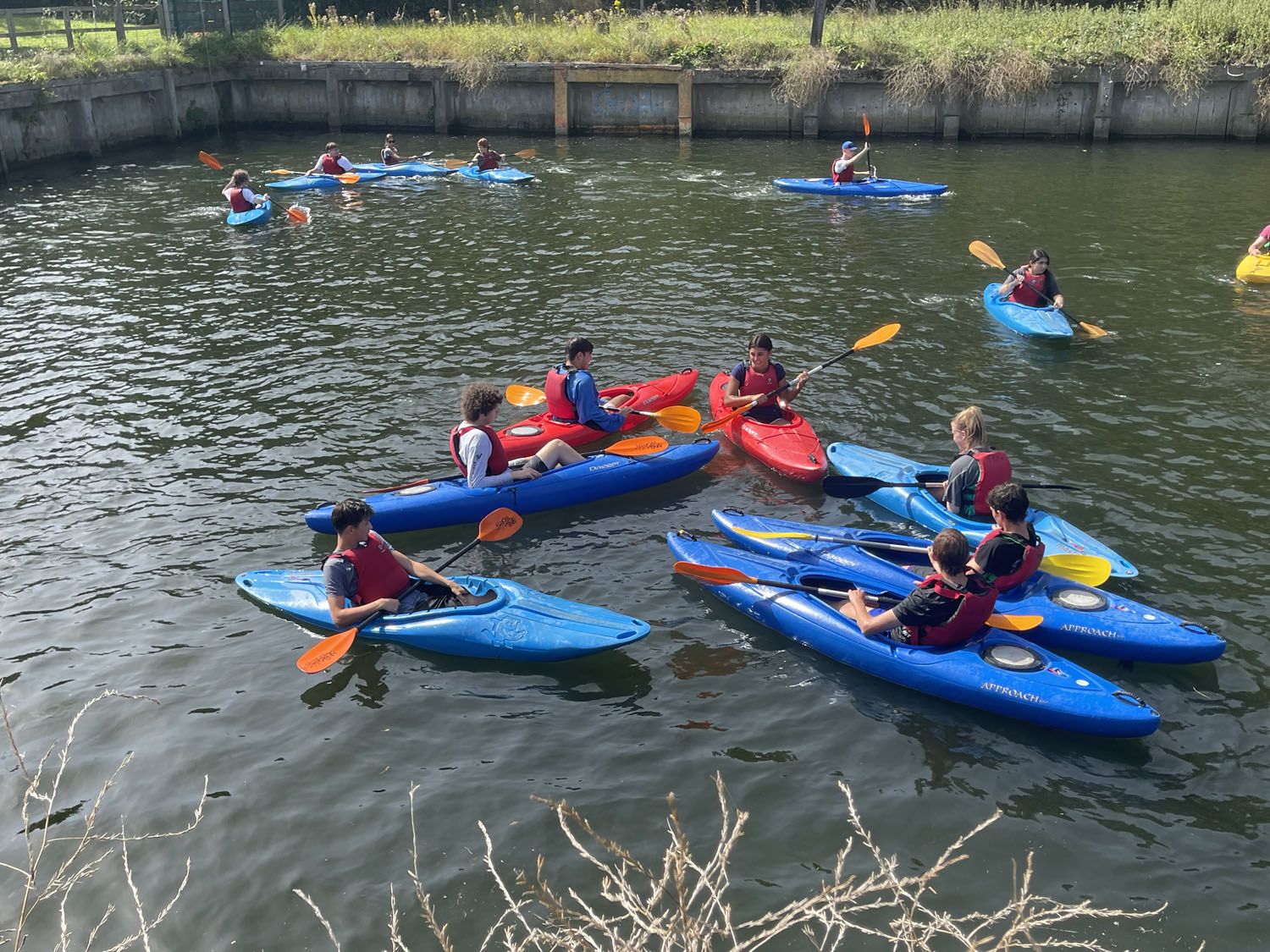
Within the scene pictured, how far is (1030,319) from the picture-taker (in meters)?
13.7

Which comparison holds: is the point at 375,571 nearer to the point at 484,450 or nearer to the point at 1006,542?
the point at 484,450

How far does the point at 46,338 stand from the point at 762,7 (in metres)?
27.3

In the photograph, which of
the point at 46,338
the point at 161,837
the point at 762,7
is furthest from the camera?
the point at 762,7

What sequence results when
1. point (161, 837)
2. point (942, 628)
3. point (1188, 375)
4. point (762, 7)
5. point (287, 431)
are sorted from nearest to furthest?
point (161, 837) < point (942, 628) < point (287, 431) < point (1188, 375) < point (762, 7)

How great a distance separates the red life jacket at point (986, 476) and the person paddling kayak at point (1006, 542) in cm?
97

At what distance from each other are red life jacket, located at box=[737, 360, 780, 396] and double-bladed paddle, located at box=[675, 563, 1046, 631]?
2975 mm

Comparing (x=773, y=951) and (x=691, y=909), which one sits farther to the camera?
(x=691, y=909)

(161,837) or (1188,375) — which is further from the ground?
(1188,375)

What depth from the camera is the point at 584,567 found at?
9109 millimetres

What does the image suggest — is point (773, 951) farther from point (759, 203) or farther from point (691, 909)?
point (759, 203)

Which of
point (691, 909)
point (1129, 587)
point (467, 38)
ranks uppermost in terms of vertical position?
point (467, 38)

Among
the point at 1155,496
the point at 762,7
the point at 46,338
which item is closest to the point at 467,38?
the point at 762,7

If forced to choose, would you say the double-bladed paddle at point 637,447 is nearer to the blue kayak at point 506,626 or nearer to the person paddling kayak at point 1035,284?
the blue kayak at point 506,626

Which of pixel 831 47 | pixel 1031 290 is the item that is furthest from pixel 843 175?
pixel 831 47
